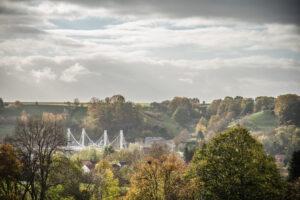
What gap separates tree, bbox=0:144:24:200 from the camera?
171 ft

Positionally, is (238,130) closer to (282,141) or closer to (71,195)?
(71,195)

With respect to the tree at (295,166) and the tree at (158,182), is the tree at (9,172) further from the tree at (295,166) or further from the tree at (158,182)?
the tree at (295,166)

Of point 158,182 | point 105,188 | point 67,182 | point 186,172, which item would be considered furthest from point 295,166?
point 67,182

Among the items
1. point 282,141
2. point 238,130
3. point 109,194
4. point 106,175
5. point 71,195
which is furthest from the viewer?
point 282,141

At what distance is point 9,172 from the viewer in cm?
5241

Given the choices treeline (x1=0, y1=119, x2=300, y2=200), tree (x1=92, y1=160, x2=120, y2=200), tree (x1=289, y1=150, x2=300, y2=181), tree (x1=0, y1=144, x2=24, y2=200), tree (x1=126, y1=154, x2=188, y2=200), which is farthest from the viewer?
tree (x1=92, y1=160, x2=120, y2=200)

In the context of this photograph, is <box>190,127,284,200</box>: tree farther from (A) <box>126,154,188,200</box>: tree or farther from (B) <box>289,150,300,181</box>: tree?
(B) <box>289,150,300,181</box>: tree

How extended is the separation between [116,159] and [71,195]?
5793cm

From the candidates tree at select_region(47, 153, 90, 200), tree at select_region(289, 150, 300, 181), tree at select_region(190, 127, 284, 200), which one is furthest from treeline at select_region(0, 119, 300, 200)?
tree at select_region(289, 150, 300, 181)

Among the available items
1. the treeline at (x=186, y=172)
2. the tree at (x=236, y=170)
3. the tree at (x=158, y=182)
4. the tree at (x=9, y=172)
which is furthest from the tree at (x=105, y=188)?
the tree at (x=236, y=170)

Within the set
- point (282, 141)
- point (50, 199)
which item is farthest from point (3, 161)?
point (282, 141)

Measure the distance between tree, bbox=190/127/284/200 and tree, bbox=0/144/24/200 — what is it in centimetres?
1572

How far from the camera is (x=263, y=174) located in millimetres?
50906

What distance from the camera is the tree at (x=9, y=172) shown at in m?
52.1
